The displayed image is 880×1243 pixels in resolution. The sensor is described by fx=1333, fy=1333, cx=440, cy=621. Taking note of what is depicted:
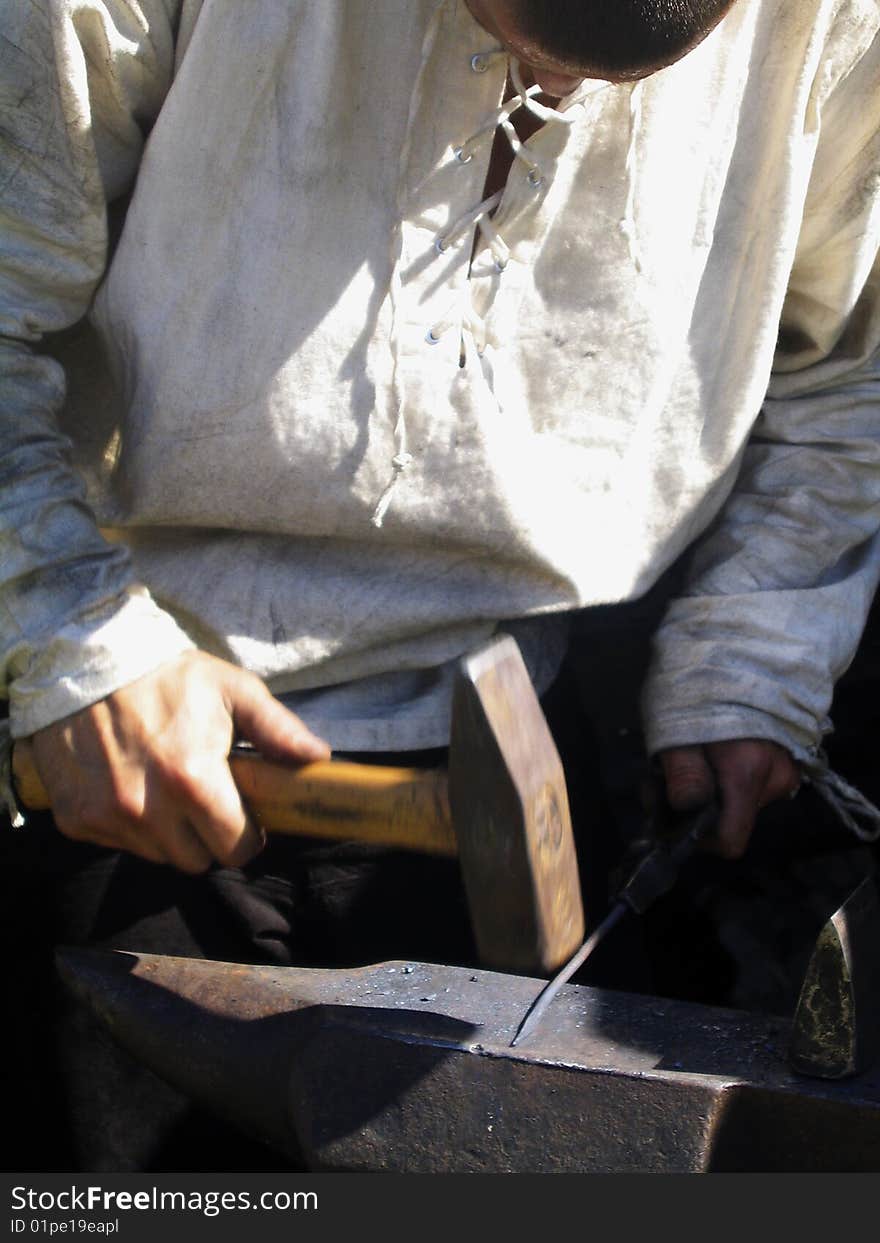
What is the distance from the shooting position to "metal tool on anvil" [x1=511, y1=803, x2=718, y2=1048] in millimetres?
1481

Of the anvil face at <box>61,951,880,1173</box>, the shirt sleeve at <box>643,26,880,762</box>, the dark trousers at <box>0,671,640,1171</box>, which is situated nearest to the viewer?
the anvil face at <box>61,951,880,1173</box>

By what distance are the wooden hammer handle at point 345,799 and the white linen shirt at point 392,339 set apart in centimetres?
15

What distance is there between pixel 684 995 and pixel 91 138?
165 cm

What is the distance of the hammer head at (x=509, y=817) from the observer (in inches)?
51.4

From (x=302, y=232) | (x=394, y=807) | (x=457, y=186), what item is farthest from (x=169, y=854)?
(x=457, y=186)

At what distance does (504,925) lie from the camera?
4.50ft

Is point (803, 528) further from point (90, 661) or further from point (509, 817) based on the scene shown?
point (90, 661)

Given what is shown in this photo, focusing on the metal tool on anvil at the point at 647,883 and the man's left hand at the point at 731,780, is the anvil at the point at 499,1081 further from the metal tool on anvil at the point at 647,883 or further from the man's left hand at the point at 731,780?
the man's left hand at the point at 731,780

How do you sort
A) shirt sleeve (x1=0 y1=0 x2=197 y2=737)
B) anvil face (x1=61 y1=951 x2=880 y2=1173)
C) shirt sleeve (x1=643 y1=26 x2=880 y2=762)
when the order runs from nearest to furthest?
anvil face (x1=61 y1=951 x2=880 y2=1173), shirt sleeve (x1=0 y1=0 x2=197 y2=737), shirt sleeve (x1=643 y1=26 x2=880 y2=762)

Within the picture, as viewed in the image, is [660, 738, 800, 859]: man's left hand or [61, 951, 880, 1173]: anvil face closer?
[61, 951, 880, 1173]: anvil face

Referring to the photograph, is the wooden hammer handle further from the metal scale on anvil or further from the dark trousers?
the dark trousers

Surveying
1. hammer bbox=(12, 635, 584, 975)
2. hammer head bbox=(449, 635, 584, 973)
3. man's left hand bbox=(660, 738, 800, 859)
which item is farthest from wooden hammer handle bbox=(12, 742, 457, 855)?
man's left hand bbox=(660, 738, 800, 859)

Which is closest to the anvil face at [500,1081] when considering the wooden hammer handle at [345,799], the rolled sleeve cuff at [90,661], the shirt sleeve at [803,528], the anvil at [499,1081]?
the anvil at [499,1081]

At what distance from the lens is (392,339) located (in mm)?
1558
